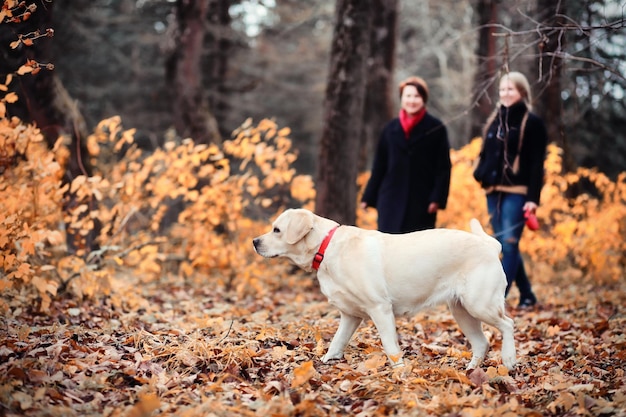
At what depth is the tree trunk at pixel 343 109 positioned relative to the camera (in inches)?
318

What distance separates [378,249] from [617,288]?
5613 millimetres

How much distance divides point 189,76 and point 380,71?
13.1 ft

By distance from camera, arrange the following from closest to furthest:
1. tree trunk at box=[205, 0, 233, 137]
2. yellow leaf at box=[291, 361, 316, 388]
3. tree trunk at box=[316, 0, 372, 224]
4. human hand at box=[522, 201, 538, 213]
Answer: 1. yellow leaf at box=[291, 361, 316, 388]
2. human hand at box=[522, 201, 538, 213]
3. tree trunk at box=[316, 0, 372, 224]
4. tree trunk at box=[205, 0, 233, 137]

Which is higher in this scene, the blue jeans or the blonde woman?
the blonde woman

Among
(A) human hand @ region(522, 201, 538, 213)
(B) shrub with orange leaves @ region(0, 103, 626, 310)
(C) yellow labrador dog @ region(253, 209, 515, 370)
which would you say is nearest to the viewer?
(C) yellow labrador dog @ region(253, 209, 515, 370)

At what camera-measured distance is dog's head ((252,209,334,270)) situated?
4543 millimetres

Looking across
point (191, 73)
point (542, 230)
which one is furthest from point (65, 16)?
point (542, 230)

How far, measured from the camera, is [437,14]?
71.9 ft

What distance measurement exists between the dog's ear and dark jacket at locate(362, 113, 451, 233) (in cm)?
185

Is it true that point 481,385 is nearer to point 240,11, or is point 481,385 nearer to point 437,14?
point 240,11

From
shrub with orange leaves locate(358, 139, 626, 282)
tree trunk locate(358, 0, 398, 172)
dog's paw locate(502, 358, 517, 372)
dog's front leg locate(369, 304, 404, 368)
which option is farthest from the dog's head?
tree trunk locate(358, 0, 398, 172)

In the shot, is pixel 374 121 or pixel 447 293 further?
pixel 374 121

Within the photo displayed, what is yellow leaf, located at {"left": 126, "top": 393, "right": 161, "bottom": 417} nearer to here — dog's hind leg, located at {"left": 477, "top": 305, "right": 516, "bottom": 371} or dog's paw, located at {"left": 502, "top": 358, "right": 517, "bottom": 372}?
dog's hind leg, located at {"left": 477, "top": 305, "right": 516, "bottom": 371}

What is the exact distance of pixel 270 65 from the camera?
25.3 metres
